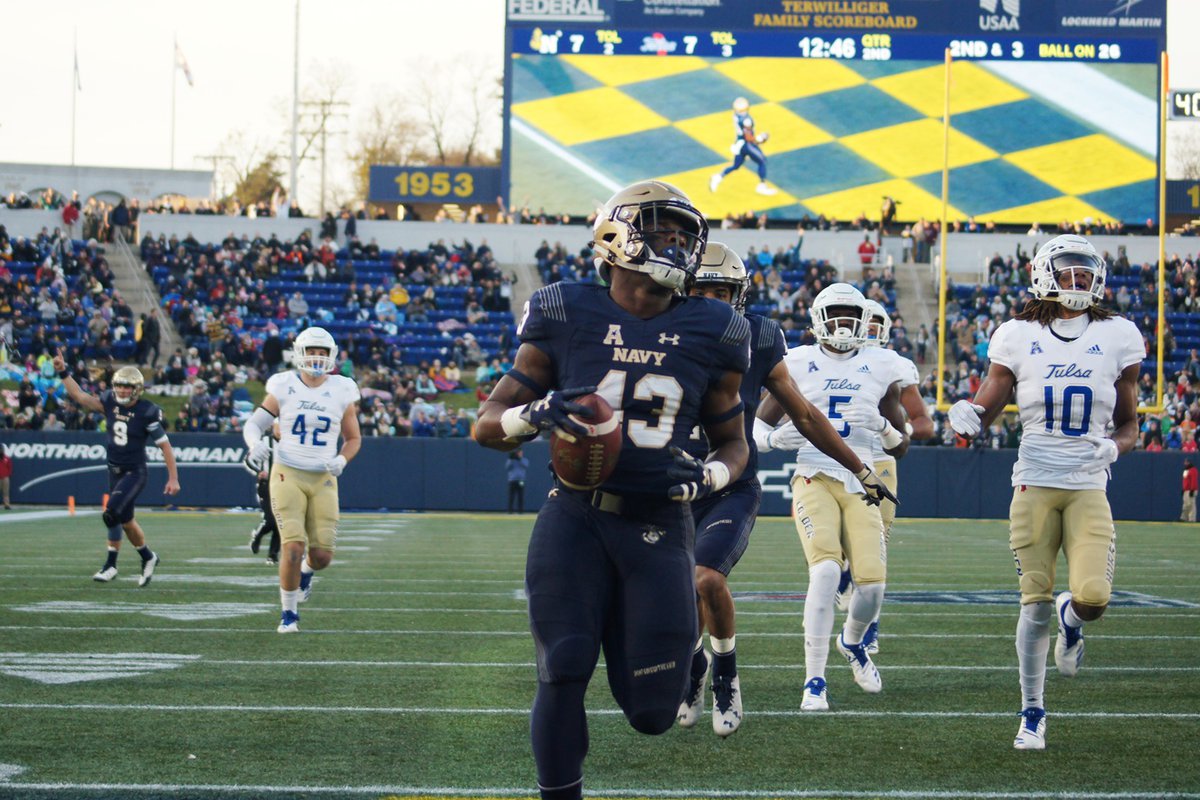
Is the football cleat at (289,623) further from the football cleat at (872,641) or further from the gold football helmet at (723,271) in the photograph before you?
the gold football helmet at (723,271)

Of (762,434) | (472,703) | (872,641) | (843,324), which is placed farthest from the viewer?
(872,641)

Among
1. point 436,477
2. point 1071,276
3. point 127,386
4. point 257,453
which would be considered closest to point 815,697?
point 1071,276

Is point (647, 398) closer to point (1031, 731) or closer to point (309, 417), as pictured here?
point (1031, 731)

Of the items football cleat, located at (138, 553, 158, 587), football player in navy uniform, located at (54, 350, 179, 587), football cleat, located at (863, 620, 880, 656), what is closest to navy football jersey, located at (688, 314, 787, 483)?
football cleat, located at (863, 620, 880, 656)

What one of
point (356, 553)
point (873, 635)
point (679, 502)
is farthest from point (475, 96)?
point (679, 502)

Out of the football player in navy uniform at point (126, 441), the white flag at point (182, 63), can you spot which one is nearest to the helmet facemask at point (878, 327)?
the football player in navy uniform at point (126, 441)

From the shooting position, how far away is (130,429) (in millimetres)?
13375

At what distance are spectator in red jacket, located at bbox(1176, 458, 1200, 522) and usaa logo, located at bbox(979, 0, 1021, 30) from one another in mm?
12678

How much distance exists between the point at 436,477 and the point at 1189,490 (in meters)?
12.9

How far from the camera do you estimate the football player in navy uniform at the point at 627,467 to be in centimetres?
434

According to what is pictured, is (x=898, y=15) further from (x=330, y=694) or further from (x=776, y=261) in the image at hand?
(x=330, y=694)

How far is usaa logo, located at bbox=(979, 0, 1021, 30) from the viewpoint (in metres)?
34.8

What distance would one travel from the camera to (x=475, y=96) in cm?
6200

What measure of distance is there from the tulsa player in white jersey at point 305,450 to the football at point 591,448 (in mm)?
5809
